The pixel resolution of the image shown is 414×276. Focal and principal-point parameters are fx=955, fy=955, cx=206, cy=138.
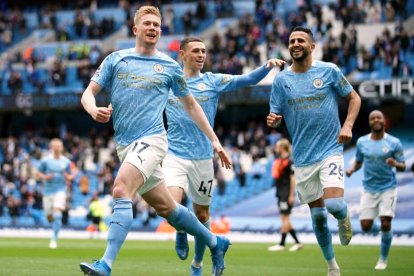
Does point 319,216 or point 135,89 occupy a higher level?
point 135,89

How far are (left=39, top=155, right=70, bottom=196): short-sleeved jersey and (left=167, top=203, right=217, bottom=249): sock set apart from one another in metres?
12.8

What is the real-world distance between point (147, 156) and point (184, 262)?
21.9 feet

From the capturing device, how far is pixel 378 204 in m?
17.3

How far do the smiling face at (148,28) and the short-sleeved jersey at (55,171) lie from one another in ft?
43.2

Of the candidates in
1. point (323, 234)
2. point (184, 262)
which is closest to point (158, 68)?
point (323, 234)

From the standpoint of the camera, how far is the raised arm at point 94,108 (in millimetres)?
10039

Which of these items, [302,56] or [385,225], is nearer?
[302,56]

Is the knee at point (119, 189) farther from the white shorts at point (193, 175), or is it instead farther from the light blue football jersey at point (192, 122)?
the light blue football jersey at point (192, 122)

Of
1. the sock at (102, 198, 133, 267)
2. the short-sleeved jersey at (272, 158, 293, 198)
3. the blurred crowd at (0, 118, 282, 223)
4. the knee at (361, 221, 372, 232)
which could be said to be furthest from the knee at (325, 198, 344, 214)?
the blurred crowd at (0, 118, 282, 223)

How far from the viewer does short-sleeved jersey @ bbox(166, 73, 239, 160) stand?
1316 cm

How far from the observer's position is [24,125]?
53062 mm

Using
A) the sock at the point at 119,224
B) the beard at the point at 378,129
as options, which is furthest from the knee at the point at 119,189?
the beard at the point at 378,129

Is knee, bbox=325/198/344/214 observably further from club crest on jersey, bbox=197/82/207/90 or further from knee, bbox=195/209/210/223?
club crest on jersey, bbox=197/82/207/90

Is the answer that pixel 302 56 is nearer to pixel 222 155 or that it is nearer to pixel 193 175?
pixel 193 175
